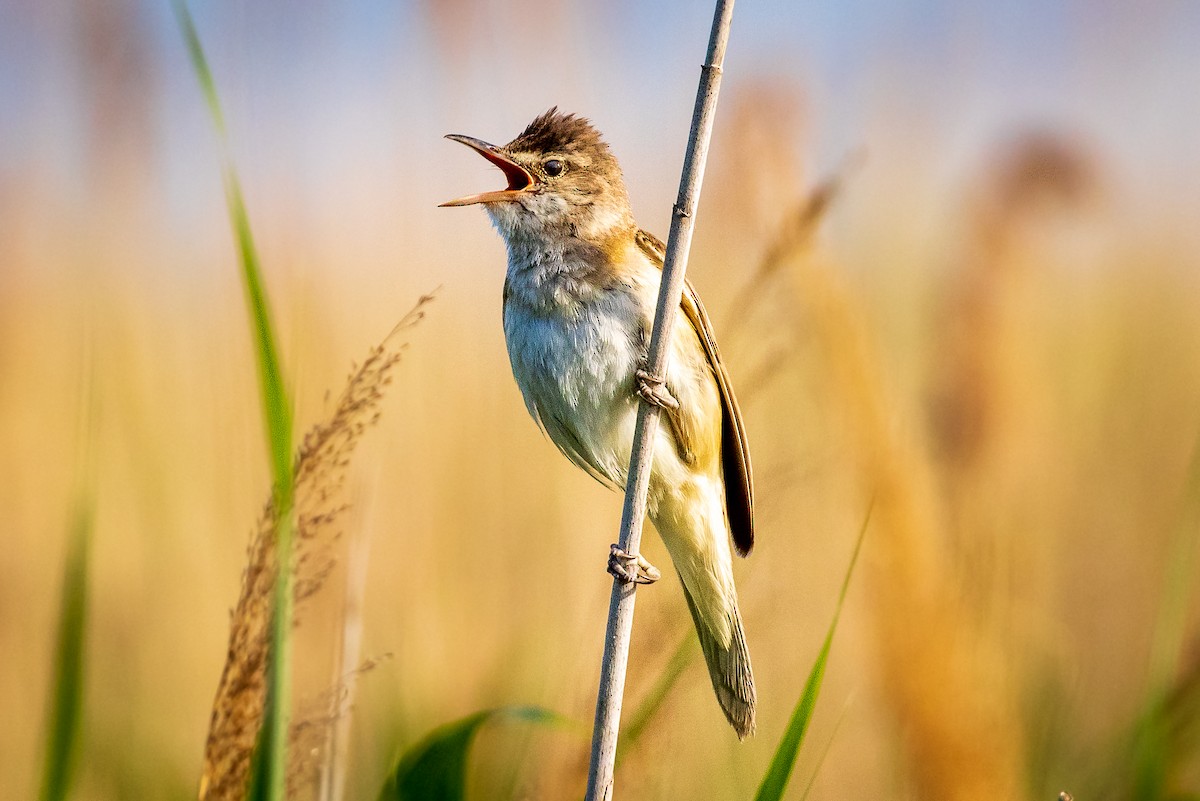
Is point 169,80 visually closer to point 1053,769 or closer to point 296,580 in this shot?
point 296,580

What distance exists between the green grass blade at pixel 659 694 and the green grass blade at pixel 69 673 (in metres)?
0.91

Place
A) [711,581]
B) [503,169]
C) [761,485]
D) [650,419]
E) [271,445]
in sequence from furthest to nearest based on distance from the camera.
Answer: [711,581], [503,169], [761,485], [650,419], [271,445]

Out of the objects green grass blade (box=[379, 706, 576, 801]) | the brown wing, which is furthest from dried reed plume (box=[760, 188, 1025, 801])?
green grass blade (box=[379, 706, 576, 801])

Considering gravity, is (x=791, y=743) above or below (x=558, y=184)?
below

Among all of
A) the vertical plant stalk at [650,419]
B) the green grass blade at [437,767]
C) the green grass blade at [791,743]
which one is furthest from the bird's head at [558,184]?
the green grass blade at [791,743]

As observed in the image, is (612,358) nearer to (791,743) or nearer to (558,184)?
(558,184)

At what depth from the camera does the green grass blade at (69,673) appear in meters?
1.52

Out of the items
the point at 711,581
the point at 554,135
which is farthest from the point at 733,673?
the point at 554,135

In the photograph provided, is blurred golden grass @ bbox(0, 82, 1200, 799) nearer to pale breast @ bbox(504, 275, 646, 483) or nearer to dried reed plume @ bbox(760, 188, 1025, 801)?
dried reed plume @ bbox(760, 188, 1025, 801)

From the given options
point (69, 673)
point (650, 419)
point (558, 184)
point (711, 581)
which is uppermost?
point (558, 184)

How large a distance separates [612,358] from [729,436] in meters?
0.51

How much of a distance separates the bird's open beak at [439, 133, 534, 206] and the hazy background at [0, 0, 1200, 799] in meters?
0.34

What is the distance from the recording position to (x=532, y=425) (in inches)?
155

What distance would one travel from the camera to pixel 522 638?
3.13 metres
